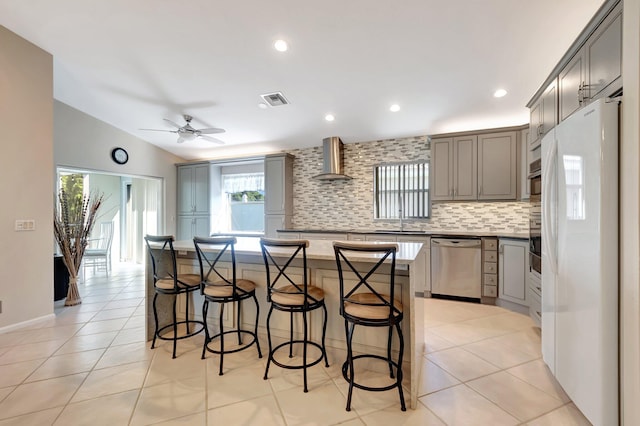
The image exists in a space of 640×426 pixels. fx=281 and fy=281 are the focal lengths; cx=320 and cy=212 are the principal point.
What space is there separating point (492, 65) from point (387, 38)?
117 cm

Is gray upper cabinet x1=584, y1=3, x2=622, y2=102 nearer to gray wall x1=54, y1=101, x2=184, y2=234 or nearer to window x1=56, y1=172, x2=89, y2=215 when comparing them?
gray wall x1=54, y1=101, x2=184, y2=234

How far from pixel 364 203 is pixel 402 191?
2.28 ft

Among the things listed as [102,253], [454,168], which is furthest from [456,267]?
[102,253]

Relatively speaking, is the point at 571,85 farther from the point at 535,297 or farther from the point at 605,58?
the point at 535,297

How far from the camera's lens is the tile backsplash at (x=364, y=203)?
13.9 feet

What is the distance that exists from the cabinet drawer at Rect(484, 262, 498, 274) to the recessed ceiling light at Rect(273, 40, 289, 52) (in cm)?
358

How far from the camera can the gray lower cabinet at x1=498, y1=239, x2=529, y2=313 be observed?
11.0ft

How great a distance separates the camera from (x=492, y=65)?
286cm

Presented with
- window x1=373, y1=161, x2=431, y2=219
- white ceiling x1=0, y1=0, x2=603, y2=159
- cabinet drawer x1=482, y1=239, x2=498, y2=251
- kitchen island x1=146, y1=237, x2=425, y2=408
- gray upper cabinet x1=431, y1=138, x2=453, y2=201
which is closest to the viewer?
kitchen island x1=146, y1=237, x2=425, y2=408

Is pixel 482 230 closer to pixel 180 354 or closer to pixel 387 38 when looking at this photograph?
pixel 387 38

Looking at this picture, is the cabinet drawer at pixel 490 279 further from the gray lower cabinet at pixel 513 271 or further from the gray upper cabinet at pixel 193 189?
the gray upper cabinet at pixel 193 189

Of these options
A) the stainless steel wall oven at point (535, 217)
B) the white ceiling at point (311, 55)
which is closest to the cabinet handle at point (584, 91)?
the white ceiling at point (311, 55)

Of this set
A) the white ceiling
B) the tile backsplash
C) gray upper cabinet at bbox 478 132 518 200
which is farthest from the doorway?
gray upper cabinet at bbox 478 132 518 200

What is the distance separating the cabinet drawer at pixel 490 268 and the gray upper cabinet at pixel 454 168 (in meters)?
0.95
